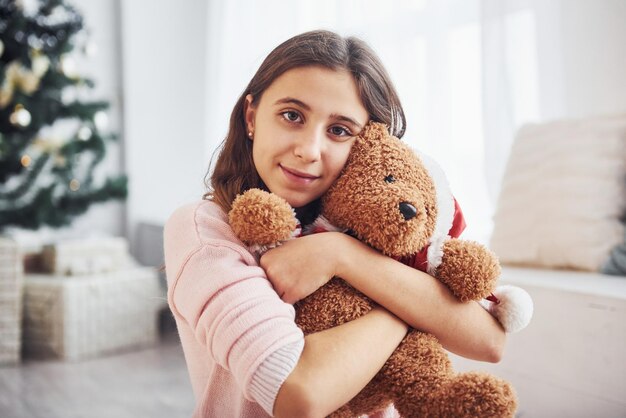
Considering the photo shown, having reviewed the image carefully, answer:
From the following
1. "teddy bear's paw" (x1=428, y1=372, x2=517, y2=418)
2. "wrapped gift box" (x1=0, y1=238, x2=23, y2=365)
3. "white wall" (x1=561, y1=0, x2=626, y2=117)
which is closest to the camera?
"teddy bear's paw" (x1=428, y1=372, x2=517, y2=418)

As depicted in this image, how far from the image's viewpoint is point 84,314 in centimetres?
246

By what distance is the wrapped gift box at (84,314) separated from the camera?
2.43m

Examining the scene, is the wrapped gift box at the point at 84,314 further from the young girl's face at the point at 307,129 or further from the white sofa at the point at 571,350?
the young girl's face at the point at 307,129

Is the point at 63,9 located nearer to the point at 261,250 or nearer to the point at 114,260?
the point at 114,260

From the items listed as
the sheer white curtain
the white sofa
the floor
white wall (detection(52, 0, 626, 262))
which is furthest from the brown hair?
white wall (detection(52, 0, 626, 262))

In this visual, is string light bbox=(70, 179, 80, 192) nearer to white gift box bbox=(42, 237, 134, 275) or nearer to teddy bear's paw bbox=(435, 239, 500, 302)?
white gift box bbox=(42, 237, 134, 275)

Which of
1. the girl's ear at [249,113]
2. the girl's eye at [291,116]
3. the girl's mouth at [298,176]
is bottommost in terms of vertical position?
the girl's mouth at [298,176]

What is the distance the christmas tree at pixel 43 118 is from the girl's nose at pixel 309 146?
2.16m

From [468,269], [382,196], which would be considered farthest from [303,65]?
[468,269]

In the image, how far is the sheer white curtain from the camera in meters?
1.66

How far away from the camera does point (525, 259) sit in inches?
59.7

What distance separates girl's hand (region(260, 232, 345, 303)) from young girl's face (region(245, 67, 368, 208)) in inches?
4.1

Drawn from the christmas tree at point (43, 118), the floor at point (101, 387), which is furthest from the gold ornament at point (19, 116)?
the floor at point (101, 387)

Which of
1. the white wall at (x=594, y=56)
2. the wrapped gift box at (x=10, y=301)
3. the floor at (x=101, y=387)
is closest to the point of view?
the white wall at (x=594, y=56)
